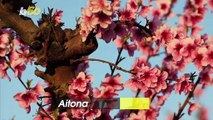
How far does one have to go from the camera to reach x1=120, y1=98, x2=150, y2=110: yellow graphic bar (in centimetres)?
423

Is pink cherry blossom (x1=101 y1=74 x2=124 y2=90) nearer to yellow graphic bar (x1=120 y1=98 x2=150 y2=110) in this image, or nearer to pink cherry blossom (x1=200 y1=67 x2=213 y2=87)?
yellow graphic bar (x1=120 y1=98 x2=150 y2=110)

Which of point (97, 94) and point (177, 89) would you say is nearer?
point (97, 94)

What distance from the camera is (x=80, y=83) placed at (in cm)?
418

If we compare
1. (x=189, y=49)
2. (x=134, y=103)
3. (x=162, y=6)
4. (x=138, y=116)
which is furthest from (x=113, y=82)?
(x=162, y=6)

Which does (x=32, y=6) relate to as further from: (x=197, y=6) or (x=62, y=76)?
(x=197, y=6)

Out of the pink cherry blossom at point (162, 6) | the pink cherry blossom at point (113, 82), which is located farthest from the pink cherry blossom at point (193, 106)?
the pink cherry blossom at point (162, 6)

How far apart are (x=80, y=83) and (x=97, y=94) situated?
194mm

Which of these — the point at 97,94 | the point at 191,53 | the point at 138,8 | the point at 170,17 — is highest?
the point at 170,17

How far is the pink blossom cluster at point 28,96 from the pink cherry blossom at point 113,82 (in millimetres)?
639

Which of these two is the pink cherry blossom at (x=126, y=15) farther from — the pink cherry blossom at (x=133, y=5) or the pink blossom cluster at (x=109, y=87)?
the pink blossom cluster at (x=109, y=87)

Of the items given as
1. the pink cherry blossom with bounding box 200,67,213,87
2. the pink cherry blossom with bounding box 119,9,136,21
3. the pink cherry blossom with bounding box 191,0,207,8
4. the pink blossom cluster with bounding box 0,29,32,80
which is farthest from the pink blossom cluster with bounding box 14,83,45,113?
the pink cherry blossom with bounding box 191,0,207,8

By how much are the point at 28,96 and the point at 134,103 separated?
3.42 ft

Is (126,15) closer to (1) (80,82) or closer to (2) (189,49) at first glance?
(2) (189,49)

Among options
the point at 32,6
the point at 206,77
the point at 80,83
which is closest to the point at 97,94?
the point at 80,83
